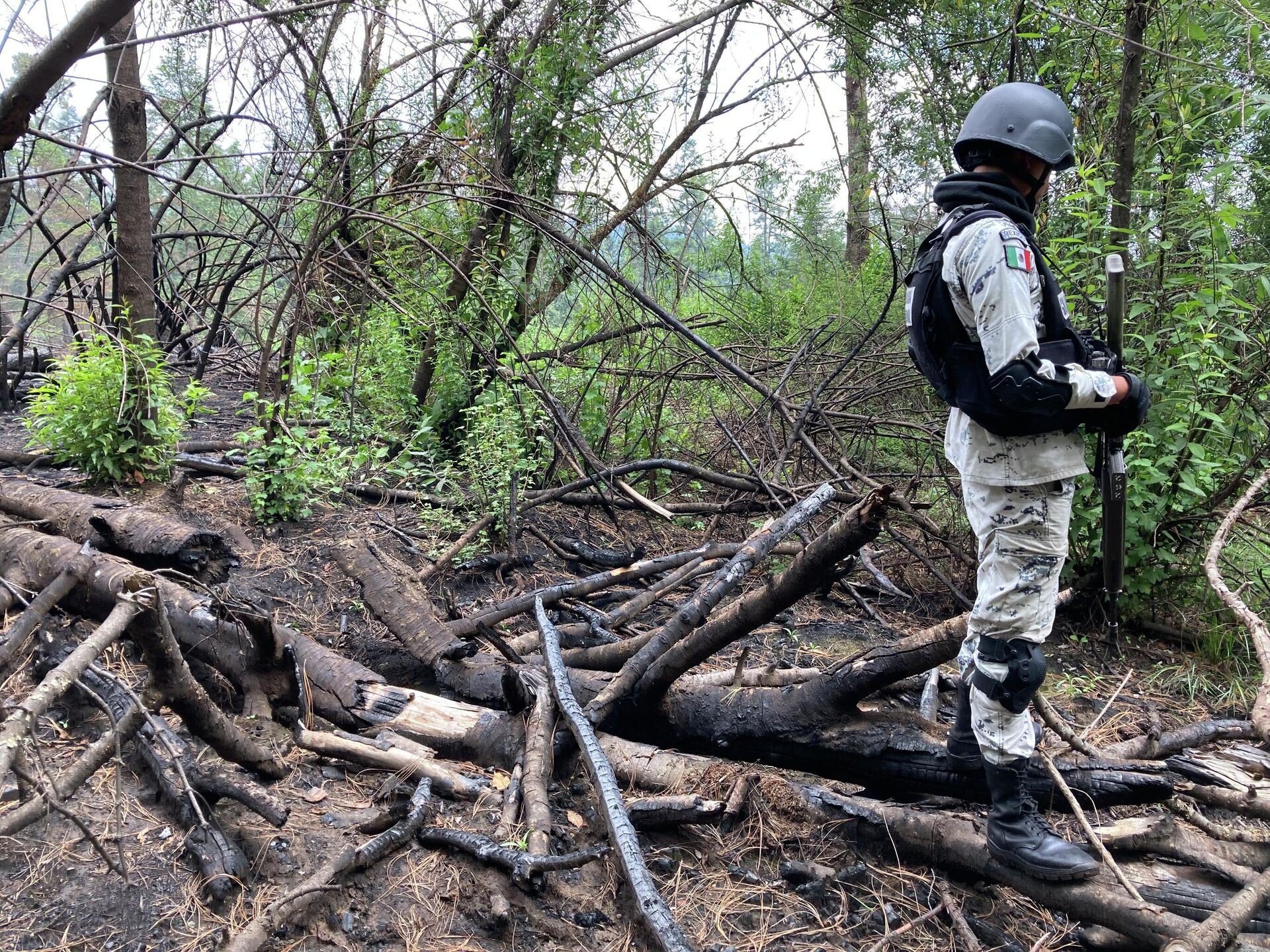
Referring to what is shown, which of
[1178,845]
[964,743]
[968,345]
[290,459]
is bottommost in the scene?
[1178,845]

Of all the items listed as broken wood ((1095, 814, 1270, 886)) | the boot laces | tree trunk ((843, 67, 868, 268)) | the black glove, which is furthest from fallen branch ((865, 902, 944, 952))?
tree trunk ((843, 67, 868, 268))

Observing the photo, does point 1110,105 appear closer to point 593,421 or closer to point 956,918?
point 593,421

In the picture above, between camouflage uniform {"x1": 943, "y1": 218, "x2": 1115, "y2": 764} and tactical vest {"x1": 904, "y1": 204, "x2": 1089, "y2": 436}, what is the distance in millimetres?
32

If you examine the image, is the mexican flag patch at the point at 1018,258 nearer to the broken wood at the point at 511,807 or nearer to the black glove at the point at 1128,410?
the black glove at the point at 1128,410

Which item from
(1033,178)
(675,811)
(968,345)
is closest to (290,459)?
(675,811)

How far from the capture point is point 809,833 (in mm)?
2611

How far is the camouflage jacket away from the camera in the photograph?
2.21 metres

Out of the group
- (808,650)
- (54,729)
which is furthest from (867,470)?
(54,729)

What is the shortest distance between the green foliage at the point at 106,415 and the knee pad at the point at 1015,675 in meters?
4.74

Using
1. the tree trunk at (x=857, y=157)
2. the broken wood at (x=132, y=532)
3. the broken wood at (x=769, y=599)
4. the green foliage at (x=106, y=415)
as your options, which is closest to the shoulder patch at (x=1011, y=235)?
the broken wood at (x=769, y=599)

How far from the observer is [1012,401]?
2.21 meters

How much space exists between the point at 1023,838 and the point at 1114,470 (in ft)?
4.55

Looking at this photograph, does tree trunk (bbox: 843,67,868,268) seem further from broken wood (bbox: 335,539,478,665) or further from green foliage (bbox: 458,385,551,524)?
broken wood (bbox: 335,539,478,665)

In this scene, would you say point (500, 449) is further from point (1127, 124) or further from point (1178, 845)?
point (1127, 124)
